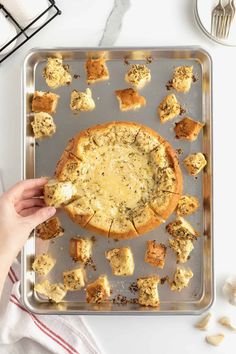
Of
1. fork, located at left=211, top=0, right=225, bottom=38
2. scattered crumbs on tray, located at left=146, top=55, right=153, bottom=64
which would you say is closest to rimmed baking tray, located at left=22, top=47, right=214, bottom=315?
scattered crumbs on tray, located at left=146, top=55, right=153, bottom=64

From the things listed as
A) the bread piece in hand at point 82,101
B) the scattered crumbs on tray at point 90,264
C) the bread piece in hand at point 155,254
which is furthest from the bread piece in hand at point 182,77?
the scattered crumbs on tray at point 90,264

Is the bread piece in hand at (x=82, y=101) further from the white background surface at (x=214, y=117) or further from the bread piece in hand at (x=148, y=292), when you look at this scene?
the bread piece in hand at (x=148, y=292)

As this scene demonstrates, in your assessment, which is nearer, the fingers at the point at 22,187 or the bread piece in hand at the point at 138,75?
the fingers at the point at 22,187

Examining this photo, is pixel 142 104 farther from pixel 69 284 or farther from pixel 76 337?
pixel 76 337

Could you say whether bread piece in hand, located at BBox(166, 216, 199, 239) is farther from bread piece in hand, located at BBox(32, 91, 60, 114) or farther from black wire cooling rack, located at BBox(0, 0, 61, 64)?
black wire cooling rack, located at BBox(0, 0, 61, 64)

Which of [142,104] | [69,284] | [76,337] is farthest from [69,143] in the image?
[76,337]

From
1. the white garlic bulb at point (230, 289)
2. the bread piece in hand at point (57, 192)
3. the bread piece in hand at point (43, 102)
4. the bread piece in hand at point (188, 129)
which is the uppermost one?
the bread piece in hand at point (43, 102)
